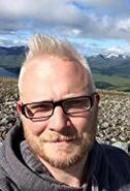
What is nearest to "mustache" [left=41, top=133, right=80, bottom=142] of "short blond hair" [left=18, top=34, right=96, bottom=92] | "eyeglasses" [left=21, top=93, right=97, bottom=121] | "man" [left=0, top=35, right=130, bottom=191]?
"man" [left=0, top=35, right=130, bottom=191]

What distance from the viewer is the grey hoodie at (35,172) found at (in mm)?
3699

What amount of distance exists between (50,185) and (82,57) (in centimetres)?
91

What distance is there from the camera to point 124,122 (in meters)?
21.4

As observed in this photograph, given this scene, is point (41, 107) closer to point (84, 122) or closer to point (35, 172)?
point (84, 122)

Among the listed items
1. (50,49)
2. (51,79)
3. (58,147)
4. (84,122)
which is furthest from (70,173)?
(50,49)

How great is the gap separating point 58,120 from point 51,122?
52mm

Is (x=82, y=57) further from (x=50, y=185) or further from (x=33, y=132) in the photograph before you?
(x=50, y=185)

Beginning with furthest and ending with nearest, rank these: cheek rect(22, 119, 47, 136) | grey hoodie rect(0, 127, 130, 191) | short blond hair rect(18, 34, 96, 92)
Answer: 1. short blond hair rect(18, 34, 96, 92)
2. cheek rect(22, 119, 47, 136)
3. grey hoodie rect(0, 127, 130, 191)

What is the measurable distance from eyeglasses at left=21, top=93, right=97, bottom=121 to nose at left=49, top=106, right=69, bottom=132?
3 cm

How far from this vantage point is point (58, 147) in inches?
150

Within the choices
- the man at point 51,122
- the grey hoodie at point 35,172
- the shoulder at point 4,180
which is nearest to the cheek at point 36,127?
the man at point 51,122

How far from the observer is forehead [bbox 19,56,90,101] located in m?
3.79

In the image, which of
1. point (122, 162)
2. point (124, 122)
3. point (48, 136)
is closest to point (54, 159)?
point (48, 136)

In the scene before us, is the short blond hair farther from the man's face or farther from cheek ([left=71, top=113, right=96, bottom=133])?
cheek ([left=71, top=113, right=96, bottom=133])
